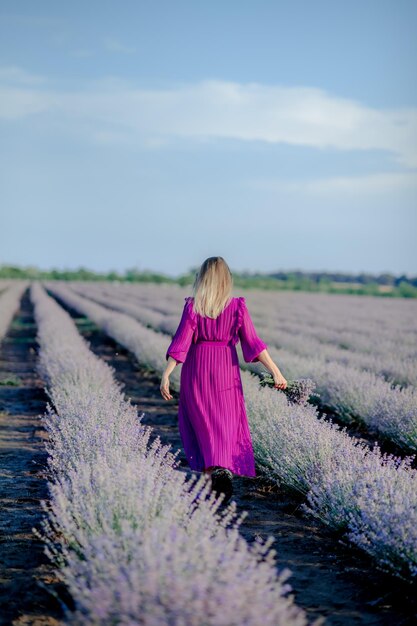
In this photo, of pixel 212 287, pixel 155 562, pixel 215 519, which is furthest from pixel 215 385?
pixel 155 562

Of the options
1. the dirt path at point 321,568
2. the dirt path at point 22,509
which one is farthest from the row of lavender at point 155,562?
the dirt path at point 321,568

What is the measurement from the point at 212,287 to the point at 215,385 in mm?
612

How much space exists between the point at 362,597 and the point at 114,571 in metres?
1.46

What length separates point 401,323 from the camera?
75.2ft

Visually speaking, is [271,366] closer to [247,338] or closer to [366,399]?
[247,338]

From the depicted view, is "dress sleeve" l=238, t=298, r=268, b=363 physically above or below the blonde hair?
below

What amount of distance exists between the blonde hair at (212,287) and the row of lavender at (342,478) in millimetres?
1120

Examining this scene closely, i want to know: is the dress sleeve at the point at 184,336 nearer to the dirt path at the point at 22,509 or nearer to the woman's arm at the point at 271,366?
the woman's arm at the point at 271,366

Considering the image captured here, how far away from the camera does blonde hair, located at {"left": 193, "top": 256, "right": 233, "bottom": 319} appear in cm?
437

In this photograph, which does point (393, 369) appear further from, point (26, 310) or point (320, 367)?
point (26, 310)

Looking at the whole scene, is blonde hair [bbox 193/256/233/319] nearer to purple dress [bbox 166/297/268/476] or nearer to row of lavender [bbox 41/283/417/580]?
purple dress [bbox 166/297/268/476]

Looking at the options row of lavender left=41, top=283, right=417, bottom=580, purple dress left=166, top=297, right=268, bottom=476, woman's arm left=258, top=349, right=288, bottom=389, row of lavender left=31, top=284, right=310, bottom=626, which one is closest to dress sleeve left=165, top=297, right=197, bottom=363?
purple dress left=166, top=297, right=268, bottom=476

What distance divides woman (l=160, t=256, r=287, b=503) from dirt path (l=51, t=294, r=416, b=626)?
15.1 inches

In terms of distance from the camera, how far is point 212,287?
4395 mm
